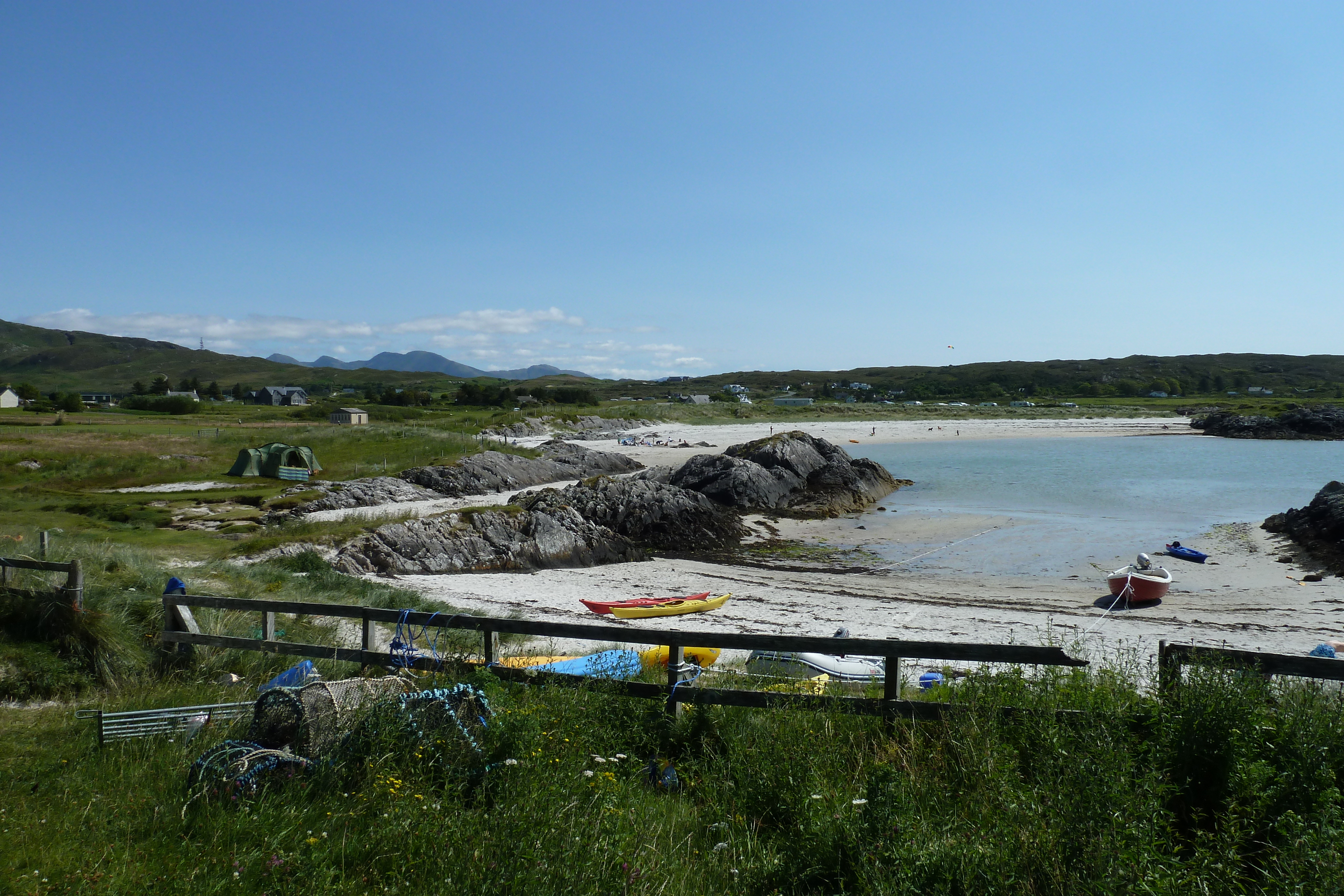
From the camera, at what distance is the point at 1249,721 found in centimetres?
463

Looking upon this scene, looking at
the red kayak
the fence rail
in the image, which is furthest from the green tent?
the fence rail

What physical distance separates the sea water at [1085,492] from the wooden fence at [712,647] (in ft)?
68.2

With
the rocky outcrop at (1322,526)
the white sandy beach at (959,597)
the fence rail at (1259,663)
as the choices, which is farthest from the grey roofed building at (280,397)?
the fence rail at (1259,663)

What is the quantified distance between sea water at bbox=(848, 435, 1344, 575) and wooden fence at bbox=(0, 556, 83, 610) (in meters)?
22.7

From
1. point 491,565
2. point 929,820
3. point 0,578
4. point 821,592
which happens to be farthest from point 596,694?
point 491,565

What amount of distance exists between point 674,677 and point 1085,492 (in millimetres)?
43716

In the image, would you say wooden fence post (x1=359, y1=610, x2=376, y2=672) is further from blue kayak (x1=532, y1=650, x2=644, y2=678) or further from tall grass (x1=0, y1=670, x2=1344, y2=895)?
tall grass (x1=0, y1=670, x2=1344, y2=895)

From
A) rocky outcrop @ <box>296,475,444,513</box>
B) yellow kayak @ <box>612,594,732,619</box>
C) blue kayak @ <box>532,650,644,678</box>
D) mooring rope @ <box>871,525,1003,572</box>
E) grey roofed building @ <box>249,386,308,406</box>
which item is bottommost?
mooring rope @ <box>871,525,1003,572</box>

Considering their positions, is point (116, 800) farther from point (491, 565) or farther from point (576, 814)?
point (491, 565)

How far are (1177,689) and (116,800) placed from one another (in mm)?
6646

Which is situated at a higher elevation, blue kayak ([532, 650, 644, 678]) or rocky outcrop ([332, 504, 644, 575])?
blue kayak ([532, 650, 644, 678])

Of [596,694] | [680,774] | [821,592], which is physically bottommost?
[821,592]

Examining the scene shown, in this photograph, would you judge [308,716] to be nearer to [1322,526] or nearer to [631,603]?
[631,603]

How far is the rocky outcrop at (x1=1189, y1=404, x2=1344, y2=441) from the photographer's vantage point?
82562mm
